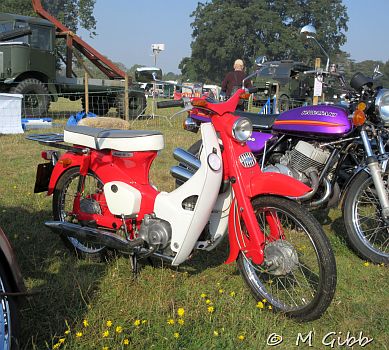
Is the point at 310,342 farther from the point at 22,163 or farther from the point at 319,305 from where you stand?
the point at 22,163

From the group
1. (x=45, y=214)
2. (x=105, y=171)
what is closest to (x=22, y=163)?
(x=45, y=214)

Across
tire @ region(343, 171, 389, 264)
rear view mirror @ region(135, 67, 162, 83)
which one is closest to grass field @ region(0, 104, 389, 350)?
tire @ region(343, 171, 389, 264)

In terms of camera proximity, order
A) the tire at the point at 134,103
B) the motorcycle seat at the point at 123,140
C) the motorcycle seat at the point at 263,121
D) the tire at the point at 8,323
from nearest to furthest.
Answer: the tire at the point at 8,323
the motorcycle seat at the point at 123,140
the motorcycle seat at the point at 263,121
the tire at the point at 134,103

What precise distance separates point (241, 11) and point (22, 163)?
60022 millimetres

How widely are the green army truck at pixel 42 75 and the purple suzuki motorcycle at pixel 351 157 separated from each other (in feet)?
29.5

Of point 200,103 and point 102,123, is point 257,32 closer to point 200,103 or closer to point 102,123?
point 102,123

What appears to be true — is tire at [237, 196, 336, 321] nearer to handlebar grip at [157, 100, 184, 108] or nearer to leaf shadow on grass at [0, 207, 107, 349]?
handlebar grip at [157, 100, 184, 108]

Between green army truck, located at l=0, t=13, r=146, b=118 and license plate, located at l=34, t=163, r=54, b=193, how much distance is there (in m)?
8.55

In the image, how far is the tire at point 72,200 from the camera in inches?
125

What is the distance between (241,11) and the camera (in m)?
61.2

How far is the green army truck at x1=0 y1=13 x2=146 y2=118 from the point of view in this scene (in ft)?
39.2

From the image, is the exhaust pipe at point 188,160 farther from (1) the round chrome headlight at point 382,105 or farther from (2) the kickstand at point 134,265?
(1) the round chrome headlight at point 382,105

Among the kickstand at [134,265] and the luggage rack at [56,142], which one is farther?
the luggage rack at [56,142]

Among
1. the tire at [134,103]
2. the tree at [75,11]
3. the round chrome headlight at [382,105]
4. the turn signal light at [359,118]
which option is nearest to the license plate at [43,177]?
the turn signal light at [359,118]
